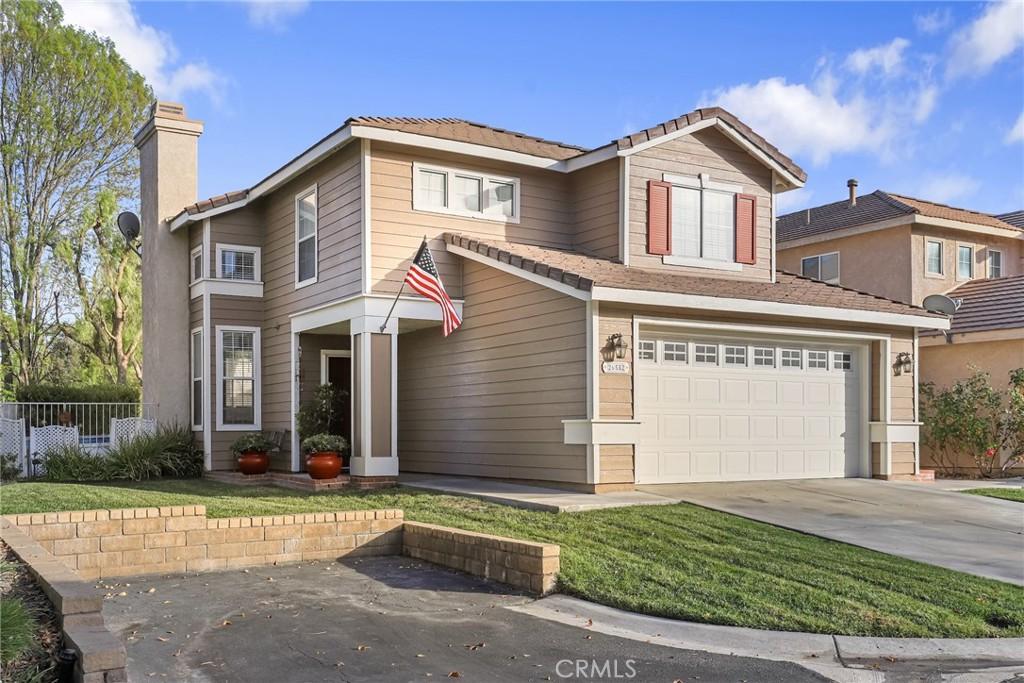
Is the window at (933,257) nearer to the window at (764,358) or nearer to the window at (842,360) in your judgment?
the window at (842,360)

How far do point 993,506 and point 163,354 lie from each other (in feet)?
48.7

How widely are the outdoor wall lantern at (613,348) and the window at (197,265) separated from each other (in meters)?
8.99

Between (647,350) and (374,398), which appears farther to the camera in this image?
(374,398)

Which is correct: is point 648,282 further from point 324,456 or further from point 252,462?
point 252,462

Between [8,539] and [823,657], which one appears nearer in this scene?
[823,657]

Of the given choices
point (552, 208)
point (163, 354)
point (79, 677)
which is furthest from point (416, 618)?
point (163, 354)

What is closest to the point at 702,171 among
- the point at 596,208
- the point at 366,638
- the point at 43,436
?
the point at 596,208

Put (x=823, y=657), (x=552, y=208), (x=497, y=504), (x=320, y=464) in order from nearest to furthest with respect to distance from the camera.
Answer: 1. (x=823, y=657)
2. (x=497, y=504)
3. (x=320, y=464)
4. (x=552, y=208)

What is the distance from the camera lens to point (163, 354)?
18.5 metres

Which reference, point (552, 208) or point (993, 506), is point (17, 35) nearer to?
point (552, 208)

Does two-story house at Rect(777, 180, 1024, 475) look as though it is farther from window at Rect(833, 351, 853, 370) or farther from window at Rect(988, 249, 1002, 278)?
window at Rect(833, 351, 853, 370)

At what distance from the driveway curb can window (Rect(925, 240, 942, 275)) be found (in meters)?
16.8

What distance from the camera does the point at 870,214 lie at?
22438 millimetres

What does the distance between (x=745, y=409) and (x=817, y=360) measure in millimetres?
1776
